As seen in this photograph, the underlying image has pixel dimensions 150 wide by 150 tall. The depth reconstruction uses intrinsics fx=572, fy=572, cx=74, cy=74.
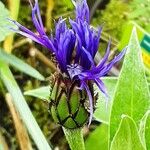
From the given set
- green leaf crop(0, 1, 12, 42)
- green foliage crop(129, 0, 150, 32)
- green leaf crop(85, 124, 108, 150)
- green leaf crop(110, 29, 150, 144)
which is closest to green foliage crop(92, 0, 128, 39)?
green foliage crop(129, 0, 150, 32)

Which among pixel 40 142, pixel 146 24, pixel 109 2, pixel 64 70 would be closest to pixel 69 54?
pixel 64 70

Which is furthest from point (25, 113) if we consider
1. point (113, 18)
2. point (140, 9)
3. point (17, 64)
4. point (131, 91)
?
point (113, 18)

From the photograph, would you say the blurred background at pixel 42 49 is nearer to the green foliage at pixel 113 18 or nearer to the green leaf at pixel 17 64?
the green foliage at pixel 113 18

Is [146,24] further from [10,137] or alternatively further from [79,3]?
[79,3]

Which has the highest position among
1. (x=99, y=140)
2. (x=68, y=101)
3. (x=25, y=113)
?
(x=68, y=101)

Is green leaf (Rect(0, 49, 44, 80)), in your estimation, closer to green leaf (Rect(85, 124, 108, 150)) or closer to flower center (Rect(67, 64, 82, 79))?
green leaf (Rect(85, 124, 108, 150))

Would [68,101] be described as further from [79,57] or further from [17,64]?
[17,64]
